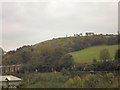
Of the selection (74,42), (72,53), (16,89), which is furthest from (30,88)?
(74,42)

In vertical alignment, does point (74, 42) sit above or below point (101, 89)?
above

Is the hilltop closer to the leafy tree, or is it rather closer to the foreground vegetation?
the leafy tree

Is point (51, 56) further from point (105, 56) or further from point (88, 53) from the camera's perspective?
point (105, 56)

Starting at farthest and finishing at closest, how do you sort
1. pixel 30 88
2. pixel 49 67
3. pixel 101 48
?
pixel 101 48 → pixel 49 67 → pixel 30 88

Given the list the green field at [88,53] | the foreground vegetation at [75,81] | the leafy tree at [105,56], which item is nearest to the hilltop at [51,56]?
the green field at [88,53]

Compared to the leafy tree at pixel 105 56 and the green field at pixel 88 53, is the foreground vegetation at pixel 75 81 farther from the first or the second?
the green field at pixel 88 53

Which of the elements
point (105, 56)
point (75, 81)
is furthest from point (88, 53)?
point (75, 81)

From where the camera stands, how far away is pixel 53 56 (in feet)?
65.3

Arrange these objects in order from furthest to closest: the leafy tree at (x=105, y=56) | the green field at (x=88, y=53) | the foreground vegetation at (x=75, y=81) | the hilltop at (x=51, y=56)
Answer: the green field at (x=88, y=53)
the hilltop at (x=51, y=56)
the leafy tree at (x=105, y=56)
the foreground vegetation at (x=75, y=81)

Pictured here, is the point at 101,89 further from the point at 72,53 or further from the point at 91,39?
the point at 91,39

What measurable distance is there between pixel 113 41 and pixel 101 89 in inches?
439

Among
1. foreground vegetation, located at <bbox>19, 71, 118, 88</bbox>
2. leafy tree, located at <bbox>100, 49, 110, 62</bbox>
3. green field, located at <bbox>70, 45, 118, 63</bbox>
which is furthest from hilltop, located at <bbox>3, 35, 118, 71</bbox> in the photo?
foreground vegetation, located at <bbox>19, 71, 118, 88</bbox>

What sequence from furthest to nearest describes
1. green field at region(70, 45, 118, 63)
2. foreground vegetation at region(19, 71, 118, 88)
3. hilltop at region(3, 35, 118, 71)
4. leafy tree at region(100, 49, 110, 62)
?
1. green field at region(70, 45, 118, 63)
2. hilltop at region(3, 35, 118, 71)
3. leafy tree at region(100, 49, 110, 62)
4. foreground vegetation at region(19, 71, 118, 88)

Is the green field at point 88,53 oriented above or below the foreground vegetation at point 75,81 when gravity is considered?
above
